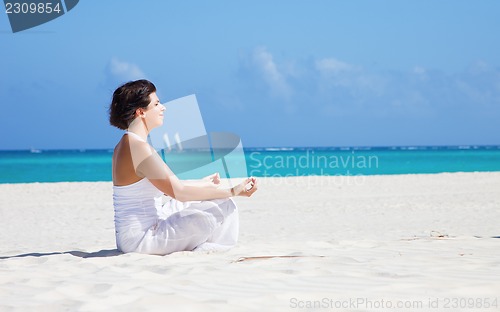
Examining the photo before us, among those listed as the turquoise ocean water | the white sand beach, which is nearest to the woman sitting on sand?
the white sand beach

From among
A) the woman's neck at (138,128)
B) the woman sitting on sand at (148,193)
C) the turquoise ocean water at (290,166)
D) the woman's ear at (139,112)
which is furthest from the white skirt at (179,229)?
the turquoise ocean water at (290,166)

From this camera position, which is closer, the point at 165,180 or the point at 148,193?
the point at 165,180

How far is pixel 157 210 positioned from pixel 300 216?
6174 mm

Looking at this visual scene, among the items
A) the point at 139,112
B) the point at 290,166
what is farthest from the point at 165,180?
the point at 290,166

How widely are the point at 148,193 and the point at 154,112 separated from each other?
24.2 inches

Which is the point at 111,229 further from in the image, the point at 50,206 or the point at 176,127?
the point at 50,206

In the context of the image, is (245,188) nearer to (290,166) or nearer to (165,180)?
(165,180)

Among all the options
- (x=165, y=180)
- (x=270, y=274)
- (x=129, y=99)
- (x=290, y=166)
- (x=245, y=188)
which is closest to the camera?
(x=270, y=274)

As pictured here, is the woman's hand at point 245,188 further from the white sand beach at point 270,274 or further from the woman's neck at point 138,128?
the woman's neck at point 138,128

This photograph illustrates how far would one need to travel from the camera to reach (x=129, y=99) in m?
4.80

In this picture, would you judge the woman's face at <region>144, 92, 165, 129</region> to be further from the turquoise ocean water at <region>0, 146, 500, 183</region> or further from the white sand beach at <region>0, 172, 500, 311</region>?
the turquoise ocean water at <region>0, 146, 500, 183</region>

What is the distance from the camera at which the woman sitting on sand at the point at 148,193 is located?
473 centimetres

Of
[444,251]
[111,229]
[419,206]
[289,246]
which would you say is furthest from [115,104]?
[419,206]

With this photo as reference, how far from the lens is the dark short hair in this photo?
480 cm
